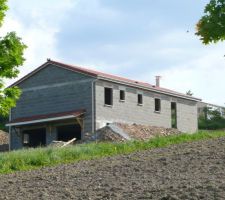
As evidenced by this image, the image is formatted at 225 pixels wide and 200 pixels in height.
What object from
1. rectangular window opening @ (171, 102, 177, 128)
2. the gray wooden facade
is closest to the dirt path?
the gray wooden facade

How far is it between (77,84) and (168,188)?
29.3 meters

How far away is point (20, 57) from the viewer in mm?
22625

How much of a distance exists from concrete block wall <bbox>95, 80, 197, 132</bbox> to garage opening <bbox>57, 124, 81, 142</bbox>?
2700 millimetres

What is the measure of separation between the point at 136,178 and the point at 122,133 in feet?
70.9

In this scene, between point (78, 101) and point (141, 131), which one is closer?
point (141, 131)

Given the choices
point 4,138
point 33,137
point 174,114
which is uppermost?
point 174,114

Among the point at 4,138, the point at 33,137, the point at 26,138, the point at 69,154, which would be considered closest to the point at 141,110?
the point at 33,137

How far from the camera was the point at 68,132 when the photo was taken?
4425 cm

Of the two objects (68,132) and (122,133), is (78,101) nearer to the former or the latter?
(68,132)

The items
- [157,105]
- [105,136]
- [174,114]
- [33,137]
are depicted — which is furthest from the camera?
[174,114]

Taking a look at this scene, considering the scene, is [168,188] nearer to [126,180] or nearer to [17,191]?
[126,180]

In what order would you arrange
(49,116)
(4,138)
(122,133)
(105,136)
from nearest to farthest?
(105,136)
(122,133)
(49,116)
(4,138)

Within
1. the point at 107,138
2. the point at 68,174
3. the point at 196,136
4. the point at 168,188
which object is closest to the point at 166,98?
the point at 107,138

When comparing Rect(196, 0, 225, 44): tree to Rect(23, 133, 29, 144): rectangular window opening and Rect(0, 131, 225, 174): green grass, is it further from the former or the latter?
Rect(23, 133, 29, 144): rectangular window opening
